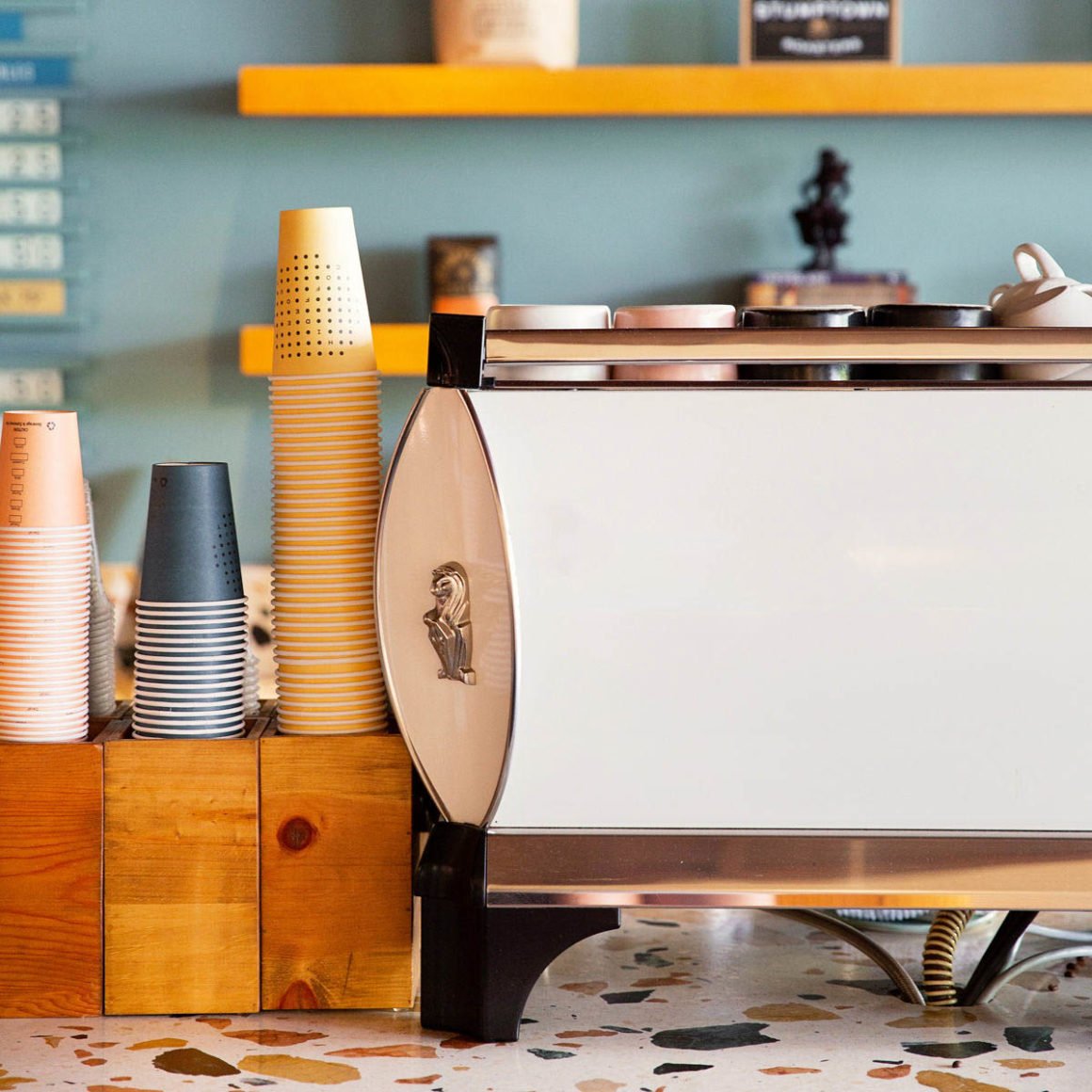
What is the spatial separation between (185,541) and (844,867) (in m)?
0.43

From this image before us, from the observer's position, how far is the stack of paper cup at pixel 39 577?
0.82 metres

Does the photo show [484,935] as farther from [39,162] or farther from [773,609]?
[39,162]

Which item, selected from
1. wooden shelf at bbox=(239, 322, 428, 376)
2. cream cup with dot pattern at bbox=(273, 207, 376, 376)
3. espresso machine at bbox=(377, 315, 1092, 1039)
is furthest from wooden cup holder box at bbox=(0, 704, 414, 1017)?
wooden shelf at bbox=(239, 322, 428, 376)

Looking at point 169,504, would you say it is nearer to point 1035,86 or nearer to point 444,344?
point 444,344

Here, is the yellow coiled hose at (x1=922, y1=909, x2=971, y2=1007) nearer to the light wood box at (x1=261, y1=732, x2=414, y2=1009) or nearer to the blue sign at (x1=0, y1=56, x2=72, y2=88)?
the light wood box at (x1=261, y1=732, x2=414, y2=1009)

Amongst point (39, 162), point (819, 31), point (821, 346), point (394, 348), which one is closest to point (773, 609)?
point (821, 346)

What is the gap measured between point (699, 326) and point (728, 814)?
0.27 m

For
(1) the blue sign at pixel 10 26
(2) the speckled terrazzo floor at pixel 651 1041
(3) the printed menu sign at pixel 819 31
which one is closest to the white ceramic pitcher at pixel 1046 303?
(2) the speckled terrazzo floor at pixel 651 1041

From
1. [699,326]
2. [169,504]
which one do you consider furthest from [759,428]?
[169,504]

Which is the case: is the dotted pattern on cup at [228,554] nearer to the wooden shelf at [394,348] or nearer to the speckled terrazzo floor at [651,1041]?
the speckled terrazzo floor at [651,1041]

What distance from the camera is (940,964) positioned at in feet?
2.73

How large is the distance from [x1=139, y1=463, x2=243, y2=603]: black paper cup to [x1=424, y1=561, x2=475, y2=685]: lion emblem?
0.14m

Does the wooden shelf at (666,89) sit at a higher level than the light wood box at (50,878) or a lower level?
higher

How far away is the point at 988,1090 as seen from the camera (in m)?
0.69
